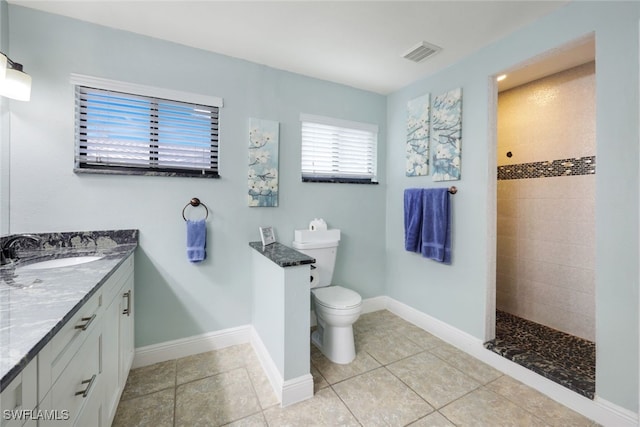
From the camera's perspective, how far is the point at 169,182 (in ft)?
6.66

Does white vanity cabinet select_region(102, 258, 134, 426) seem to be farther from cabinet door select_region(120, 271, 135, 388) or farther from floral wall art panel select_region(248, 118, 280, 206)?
floral wall art panel select_region(248, 118, 280, 206)

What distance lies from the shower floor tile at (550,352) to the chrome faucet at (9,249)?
10.2 ft

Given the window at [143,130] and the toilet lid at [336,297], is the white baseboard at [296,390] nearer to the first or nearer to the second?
the toilet lid at [336,297]

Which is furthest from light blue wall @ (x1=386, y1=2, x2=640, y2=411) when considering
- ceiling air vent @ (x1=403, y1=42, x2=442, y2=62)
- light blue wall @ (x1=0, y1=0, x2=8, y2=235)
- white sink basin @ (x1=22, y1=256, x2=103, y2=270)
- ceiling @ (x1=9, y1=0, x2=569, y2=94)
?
light blue wall @ (x1=0, y1=0, x2=8, y2=235)

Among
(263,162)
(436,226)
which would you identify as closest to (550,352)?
(436,226)

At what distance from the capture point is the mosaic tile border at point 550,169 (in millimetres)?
2256

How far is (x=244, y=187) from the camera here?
2.27 meters

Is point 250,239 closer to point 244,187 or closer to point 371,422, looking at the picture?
point 244,187

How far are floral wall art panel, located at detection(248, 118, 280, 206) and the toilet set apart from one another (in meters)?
0.44

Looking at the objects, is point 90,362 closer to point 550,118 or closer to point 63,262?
point 63,262

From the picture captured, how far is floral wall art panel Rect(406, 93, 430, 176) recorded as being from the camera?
8.24 feet

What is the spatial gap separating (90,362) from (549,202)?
344cm

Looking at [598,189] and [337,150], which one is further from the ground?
[337,150]

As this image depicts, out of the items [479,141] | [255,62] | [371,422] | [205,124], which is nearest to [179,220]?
[205,124]
